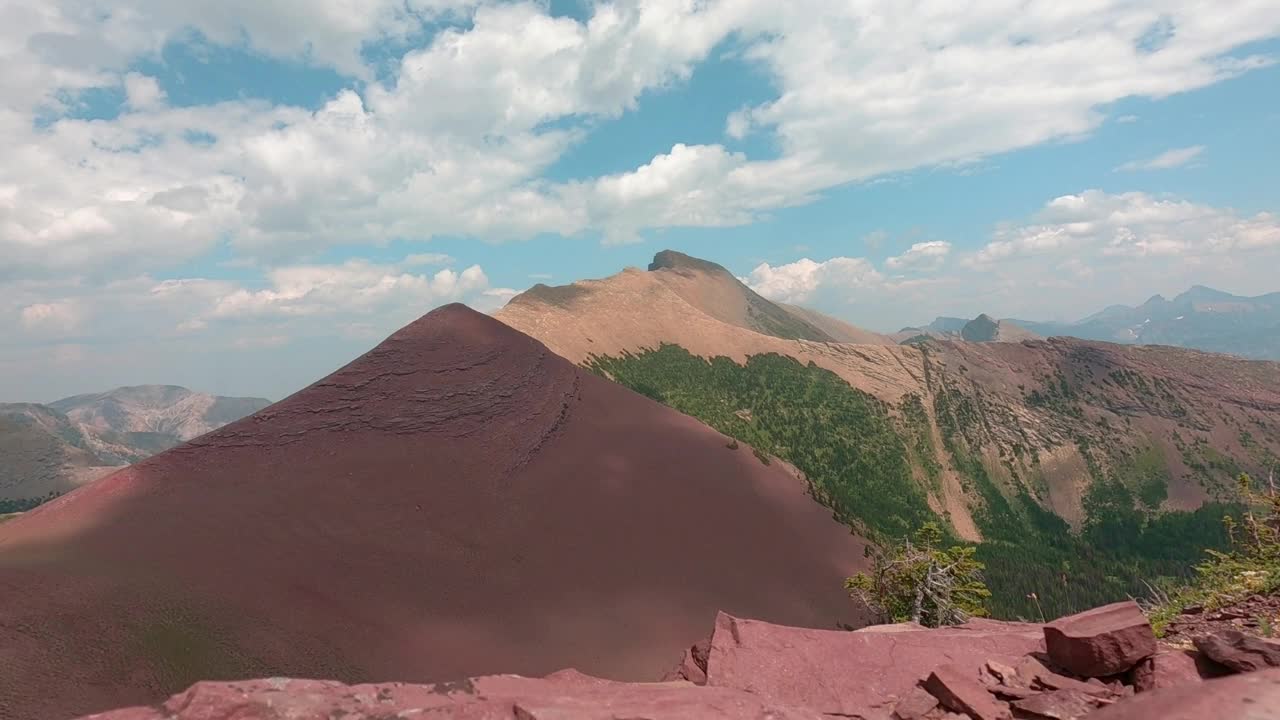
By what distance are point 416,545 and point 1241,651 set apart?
33399mm

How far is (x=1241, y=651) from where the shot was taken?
7.56 m

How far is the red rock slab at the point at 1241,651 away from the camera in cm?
719

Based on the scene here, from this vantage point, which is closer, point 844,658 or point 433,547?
point 844,658

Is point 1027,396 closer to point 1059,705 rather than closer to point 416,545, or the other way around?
point 416,545

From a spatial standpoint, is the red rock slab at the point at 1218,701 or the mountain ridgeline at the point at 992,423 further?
the mountain ridgeline at the point at 992,423

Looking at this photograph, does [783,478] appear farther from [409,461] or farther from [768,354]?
[768,354]

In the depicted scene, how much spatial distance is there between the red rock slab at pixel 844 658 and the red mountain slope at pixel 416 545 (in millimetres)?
18720

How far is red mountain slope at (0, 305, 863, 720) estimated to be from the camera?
74.9 ft

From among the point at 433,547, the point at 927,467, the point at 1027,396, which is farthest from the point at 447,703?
the point at 1027,396

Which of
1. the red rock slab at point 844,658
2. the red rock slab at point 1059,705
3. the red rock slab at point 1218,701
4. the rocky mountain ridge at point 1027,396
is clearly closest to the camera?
the red rock slab at point 1218,701

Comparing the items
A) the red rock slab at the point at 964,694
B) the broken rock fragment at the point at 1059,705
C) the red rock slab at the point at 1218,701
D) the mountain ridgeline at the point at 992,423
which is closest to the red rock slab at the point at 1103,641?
the broken rock fragment at the point at 1059,705

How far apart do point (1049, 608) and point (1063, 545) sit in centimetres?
4381

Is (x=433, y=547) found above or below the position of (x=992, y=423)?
above

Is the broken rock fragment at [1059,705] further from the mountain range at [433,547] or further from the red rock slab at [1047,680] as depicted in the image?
the mountain range at [433,547]
